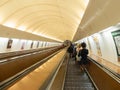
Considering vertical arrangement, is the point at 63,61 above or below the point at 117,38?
below

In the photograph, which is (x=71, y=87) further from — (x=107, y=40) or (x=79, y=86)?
(x=107, y=40)

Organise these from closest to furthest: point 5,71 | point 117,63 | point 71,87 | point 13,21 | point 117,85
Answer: point 117,85
point 5,71
point 71,87
point 117,63
point 13,21

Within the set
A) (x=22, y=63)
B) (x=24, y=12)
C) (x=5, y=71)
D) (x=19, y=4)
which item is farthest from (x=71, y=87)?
(x=24, y=12)

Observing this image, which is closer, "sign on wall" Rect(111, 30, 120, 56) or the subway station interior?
the subway station interior

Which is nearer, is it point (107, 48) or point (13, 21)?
point (107, 48)

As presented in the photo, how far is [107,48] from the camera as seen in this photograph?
9297 millimetres

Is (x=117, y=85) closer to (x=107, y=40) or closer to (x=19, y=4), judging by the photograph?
(x=107, y=40)

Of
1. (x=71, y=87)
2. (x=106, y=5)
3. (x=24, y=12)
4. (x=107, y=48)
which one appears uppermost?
(x=24, y=12)

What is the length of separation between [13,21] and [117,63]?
25.9ft

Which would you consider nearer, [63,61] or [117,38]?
[117,38]

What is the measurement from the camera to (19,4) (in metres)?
11.1

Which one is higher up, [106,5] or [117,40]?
[106,5]

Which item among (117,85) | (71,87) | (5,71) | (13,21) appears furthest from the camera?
(13,21)

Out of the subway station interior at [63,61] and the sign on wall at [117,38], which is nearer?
the subway station interior at [63,61]
